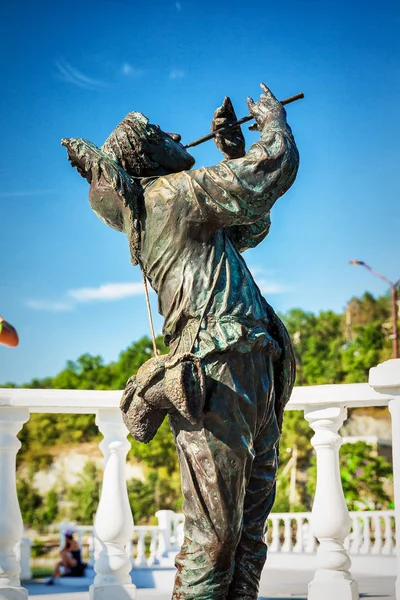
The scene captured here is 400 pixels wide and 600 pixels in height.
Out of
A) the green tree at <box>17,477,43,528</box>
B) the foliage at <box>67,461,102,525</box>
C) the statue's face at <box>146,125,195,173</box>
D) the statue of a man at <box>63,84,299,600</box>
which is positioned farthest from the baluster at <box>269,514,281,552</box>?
the green tree at <box>17,477,43,528</box>

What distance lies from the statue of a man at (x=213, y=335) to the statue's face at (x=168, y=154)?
1 cm

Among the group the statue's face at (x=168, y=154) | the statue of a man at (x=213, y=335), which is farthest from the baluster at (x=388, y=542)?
the statue's face at (x=168, y=154)

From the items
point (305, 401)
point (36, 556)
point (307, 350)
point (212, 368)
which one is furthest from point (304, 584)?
point (307, 350)

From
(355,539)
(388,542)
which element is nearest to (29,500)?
(355,539)

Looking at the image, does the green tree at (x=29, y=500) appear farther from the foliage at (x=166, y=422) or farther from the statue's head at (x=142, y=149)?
the statue's head at (x=142, y=149)

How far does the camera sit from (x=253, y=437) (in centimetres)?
300

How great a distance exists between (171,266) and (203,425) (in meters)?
0.57

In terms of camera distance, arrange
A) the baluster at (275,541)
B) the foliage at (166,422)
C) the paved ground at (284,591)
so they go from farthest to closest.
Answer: the foliage at (166,422), the baluster at (275,541), the paved ground at (284,591)

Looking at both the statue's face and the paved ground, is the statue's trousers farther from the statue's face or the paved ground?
the paved ground

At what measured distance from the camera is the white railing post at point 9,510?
15.5 feet

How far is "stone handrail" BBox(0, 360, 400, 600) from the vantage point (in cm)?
477

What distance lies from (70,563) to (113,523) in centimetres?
591

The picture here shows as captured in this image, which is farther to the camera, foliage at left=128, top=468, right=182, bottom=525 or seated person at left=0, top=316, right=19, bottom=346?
foliage at left=128, top=468, right=182, bottom=525

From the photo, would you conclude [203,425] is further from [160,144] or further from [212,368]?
[160,144]
